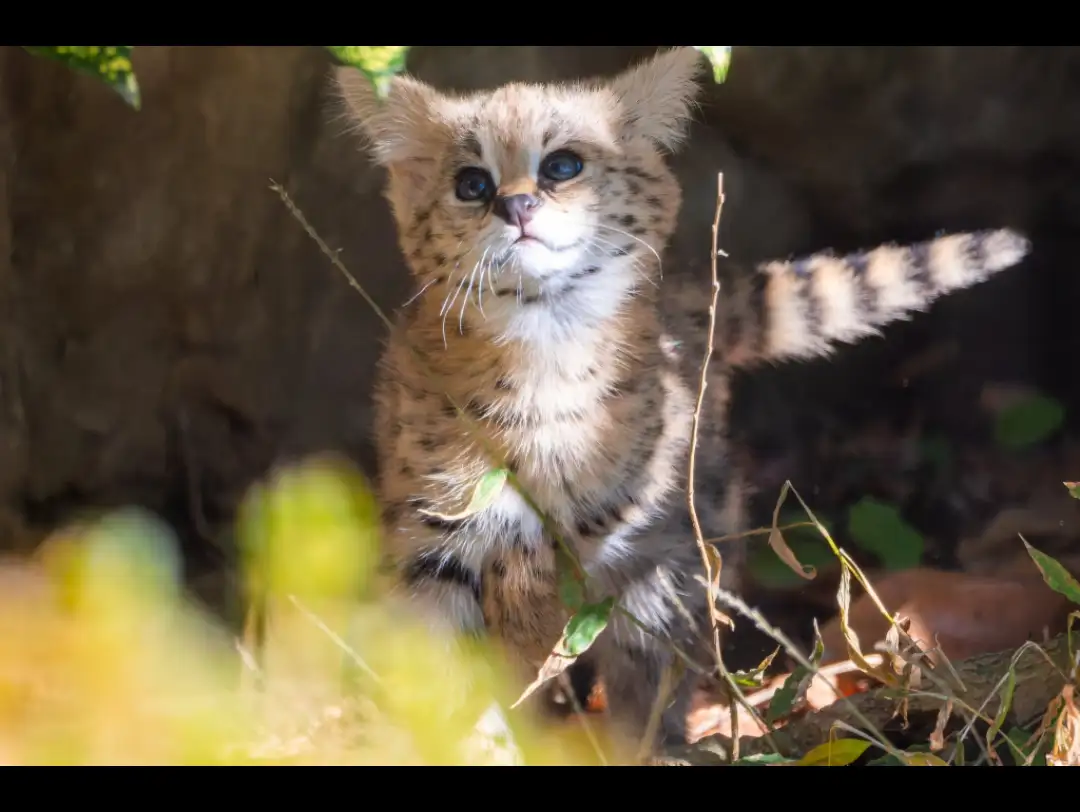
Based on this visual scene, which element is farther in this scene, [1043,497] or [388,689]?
[1043,497]

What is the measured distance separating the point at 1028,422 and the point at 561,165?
2.98 feet

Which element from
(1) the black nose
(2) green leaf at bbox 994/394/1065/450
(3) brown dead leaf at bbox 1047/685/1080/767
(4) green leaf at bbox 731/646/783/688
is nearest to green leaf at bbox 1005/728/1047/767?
(3) brown dead leaf at bbox 1047/685/1080/767

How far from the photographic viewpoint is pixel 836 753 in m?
1.20

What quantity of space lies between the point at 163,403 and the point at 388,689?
4.15 ft

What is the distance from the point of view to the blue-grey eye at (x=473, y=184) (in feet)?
4.90

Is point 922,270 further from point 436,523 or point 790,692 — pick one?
point 436,523

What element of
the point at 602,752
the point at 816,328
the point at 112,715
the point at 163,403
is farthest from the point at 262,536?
the point at 816,328

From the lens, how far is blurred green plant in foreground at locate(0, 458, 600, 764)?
0.61 meters

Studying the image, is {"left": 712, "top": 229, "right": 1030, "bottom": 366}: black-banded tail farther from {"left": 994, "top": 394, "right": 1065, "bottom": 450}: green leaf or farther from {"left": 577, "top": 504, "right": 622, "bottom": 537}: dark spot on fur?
{"left": 577, "top": 504, "right": 622, "bottom": 537}: dark spot on fur

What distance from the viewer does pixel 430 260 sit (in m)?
1.58

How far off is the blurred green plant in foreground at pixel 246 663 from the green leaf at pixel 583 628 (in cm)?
12

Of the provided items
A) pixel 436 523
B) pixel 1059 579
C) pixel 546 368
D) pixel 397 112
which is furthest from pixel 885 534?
pixel 397 112

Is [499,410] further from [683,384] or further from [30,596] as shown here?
[30,596]
